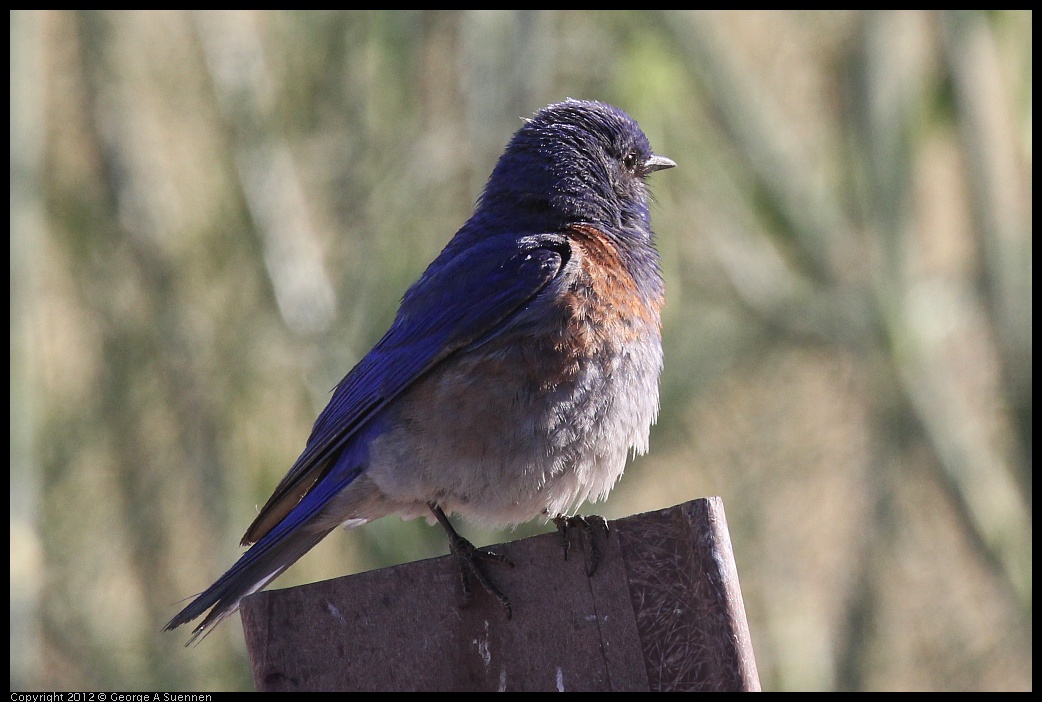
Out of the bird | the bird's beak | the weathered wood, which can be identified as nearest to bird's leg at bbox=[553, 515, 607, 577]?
the weathered wood

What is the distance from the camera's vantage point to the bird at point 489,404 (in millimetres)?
3479

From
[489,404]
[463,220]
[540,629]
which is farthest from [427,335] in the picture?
[463,220]

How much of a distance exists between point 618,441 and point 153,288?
149 inches

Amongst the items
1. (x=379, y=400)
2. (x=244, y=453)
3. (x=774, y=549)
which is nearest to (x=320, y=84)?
(x=244, y=453)

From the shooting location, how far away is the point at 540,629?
2.61m

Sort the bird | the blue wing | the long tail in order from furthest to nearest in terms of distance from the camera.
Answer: the blue wing → the bird → the long tail

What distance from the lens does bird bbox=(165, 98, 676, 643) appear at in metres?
3.48

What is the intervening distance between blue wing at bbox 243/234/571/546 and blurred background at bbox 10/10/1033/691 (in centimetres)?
204

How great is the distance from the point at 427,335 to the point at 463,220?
2.53 m

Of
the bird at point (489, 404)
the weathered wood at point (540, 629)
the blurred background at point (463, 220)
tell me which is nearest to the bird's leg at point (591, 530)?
the weathered wood at point (540, 629)

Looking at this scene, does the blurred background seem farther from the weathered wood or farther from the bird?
the weathered wood

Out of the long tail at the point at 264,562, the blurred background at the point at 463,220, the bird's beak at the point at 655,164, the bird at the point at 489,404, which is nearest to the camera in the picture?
the long tail at the point at 264,562

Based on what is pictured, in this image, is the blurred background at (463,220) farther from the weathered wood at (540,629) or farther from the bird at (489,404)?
the weathered wood at (540,629)

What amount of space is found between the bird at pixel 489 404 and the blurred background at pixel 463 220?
6.90 feet
